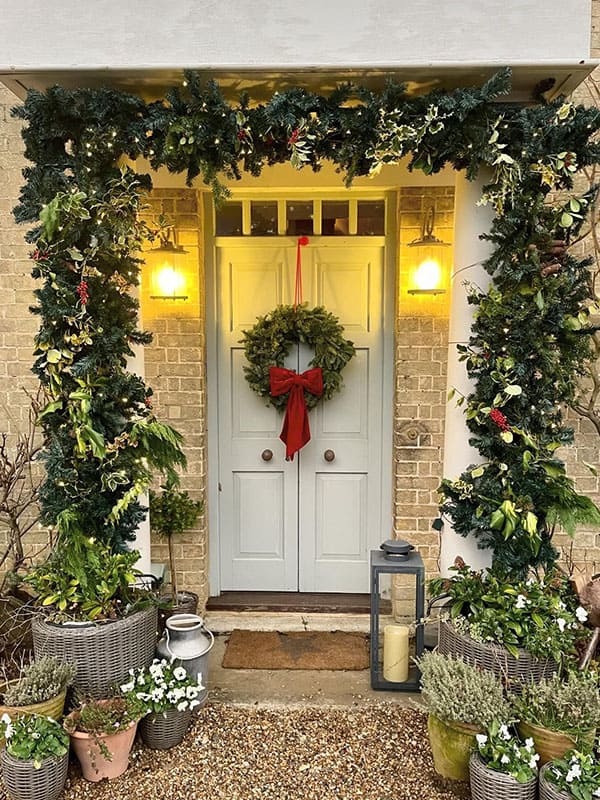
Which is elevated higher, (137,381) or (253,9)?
(253,9)

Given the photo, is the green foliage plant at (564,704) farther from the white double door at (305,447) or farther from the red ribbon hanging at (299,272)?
the red ribbon hanging at (299,272)

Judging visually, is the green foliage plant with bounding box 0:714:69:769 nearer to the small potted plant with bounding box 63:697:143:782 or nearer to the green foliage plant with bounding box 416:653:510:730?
the small potted plant with bounding box 63:697:143:782

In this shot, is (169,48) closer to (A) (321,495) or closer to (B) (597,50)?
(B) (597,50)

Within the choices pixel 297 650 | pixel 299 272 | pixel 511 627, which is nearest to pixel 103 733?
pixel 297 650

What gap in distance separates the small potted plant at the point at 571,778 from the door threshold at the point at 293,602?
6.05ft

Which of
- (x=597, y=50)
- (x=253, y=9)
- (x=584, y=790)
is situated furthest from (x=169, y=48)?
(x=584, y=790)

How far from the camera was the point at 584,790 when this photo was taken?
1.92 m

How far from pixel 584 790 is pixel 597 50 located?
144 inches

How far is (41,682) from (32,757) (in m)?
0.29

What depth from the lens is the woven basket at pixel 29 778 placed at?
214cm

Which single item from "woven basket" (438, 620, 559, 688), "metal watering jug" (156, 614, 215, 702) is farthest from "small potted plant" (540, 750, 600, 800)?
"metal watering jug" (156, 614, 215, 702)

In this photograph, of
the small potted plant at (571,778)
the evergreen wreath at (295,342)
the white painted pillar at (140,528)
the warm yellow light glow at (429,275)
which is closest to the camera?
the small potted plant at (571,778)

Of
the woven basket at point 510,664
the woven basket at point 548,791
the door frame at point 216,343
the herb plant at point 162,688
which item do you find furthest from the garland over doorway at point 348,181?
the door frame at point 216,343

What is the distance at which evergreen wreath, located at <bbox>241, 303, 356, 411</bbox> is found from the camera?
367cm
